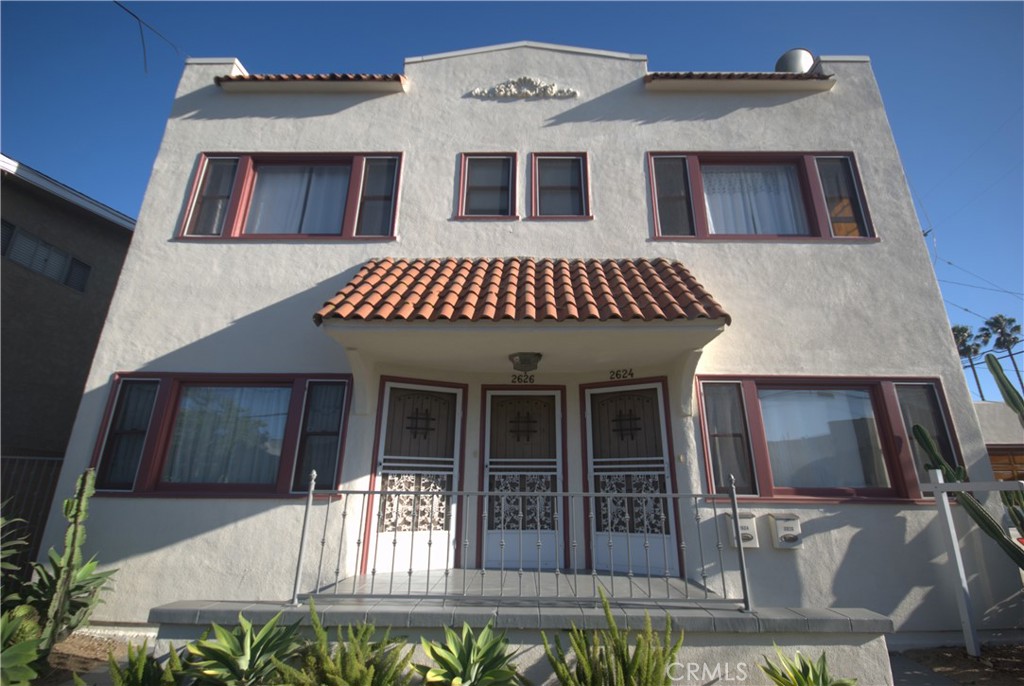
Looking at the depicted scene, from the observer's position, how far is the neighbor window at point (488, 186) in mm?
7703

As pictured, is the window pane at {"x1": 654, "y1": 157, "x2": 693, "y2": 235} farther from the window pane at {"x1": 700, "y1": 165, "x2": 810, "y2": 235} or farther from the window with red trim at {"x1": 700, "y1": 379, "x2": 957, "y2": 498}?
the window with red trim at {"x1": 700, "y1": 379, "x2": 957, "y2": 498}

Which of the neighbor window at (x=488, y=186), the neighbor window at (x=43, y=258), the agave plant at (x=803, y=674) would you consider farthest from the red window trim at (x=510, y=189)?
the neighbor window at (x=43, y=258)

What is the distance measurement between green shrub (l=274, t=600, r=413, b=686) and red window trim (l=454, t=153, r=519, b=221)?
5475 millimetres

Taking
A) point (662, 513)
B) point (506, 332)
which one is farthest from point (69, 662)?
point (662, 513)

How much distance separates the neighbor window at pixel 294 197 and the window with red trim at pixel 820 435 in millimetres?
5390

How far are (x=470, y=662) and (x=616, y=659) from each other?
1.05 metres

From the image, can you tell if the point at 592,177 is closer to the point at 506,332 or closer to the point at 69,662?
the point at 506,332

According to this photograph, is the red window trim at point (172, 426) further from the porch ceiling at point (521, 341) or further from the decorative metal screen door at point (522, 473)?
the decorative metal screen door at point (522, 473)

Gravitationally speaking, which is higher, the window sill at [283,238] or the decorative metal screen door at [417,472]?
the window sill at [283,238]

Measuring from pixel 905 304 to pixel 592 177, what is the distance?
181 inches

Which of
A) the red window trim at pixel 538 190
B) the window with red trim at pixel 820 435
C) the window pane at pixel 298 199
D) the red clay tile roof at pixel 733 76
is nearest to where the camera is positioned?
the window with red trim at pixel 820 435

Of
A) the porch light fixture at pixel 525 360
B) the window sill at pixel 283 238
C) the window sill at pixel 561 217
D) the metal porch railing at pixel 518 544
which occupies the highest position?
the window sill at pixel 561 217

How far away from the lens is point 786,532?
5785 mm

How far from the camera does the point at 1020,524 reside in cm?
549
